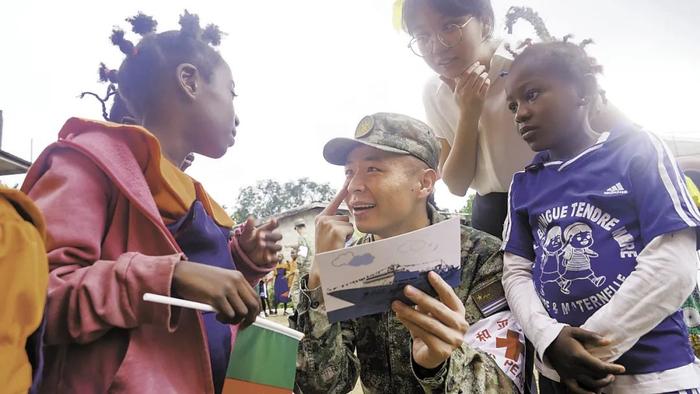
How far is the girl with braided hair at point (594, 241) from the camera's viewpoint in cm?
142

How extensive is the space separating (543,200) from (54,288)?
154 centimetres

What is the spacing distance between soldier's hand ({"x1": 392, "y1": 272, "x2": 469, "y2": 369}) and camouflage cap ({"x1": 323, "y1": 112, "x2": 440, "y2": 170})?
0.75 metres

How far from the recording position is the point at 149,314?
1.03 m

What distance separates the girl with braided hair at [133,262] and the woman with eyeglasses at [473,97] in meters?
1.13

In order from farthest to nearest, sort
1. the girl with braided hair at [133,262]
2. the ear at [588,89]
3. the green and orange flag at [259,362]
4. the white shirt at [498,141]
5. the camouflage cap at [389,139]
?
the white shirt at [498,141] → the camouflage cap at [389,139] → the ear at [588,89] → the green and orange flag at [259,362] → the girl with braided hair at [133,262]

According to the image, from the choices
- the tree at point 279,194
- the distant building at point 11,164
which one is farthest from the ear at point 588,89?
the tree at point 279,194

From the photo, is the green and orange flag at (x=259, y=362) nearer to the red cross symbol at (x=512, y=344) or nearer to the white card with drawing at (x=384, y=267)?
the white card with drawing at (x=384, y=267)

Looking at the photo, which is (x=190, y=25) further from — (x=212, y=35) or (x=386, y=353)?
(x=386, y=353)

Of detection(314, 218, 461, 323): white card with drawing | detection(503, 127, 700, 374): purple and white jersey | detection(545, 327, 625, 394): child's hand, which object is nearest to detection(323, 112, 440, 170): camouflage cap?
detection(503, 127, 700, 374): purple and white jersey

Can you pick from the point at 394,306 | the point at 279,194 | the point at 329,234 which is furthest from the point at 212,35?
the point at 279,194

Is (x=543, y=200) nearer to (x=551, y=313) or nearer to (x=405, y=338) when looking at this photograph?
(x=551, y=313)

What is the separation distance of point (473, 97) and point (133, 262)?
161 cm

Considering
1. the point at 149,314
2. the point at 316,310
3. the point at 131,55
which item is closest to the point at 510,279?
the point at 316,310

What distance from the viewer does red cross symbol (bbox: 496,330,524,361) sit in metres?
1.65
